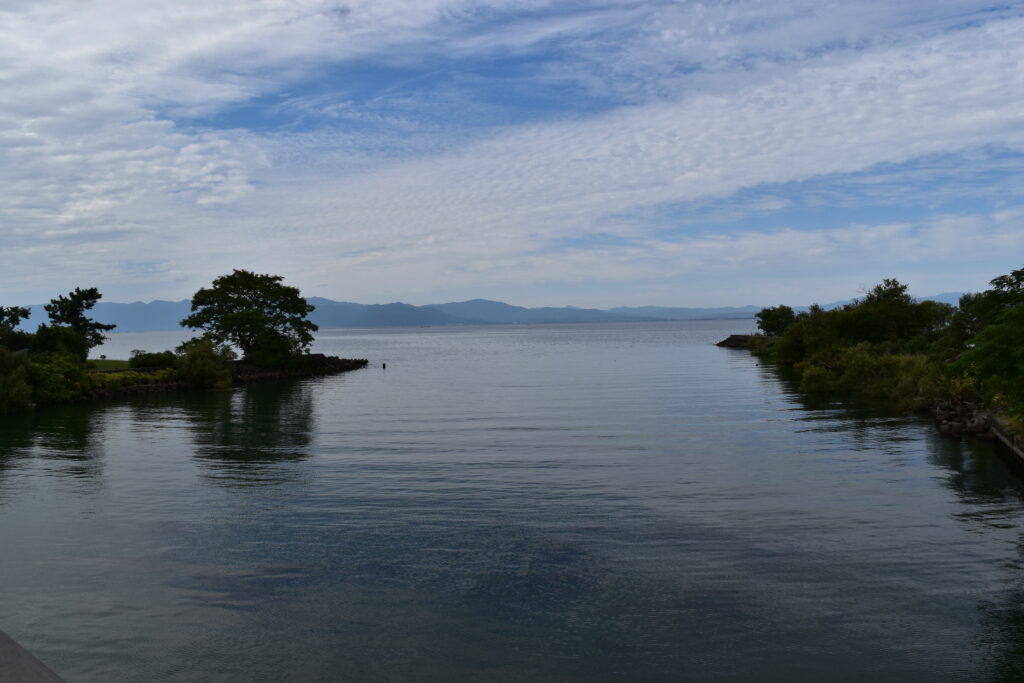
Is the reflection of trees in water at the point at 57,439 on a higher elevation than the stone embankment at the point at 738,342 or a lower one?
lower

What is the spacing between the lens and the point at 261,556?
17234mm

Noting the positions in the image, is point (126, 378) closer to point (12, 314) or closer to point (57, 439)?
point (12, 314)

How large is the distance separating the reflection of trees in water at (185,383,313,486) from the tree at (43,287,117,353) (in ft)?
61.7

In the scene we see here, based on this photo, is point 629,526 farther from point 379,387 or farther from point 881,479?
point 379,387

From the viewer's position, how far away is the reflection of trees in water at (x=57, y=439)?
3039 cm

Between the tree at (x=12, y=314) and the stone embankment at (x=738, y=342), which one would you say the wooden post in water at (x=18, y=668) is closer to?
the tree at (x=12, y=314)

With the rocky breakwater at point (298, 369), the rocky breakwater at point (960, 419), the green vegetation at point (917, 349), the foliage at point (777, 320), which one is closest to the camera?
the green vegetation at point (917, 349)

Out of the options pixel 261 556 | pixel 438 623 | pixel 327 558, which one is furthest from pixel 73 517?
pixel 438 623

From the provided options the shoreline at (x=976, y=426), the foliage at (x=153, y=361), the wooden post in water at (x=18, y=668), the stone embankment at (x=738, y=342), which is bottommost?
the shoreline at (x=976, y=426)

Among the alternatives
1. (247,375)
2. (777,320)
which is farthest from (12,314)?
(777,320)

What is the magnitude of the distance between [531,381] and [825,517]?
168ft

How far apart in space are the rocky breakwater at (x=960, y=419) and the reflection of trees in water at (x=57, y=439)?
34947 mm

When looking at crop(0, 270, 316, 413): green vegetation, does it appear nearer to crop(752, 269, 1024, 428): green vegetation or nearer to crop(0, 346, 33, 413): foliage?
crop(0, 346, 33, 413): foliage

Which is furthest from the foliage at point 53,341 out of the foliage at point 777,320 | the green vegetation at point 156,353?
the foliage at point 777,320
